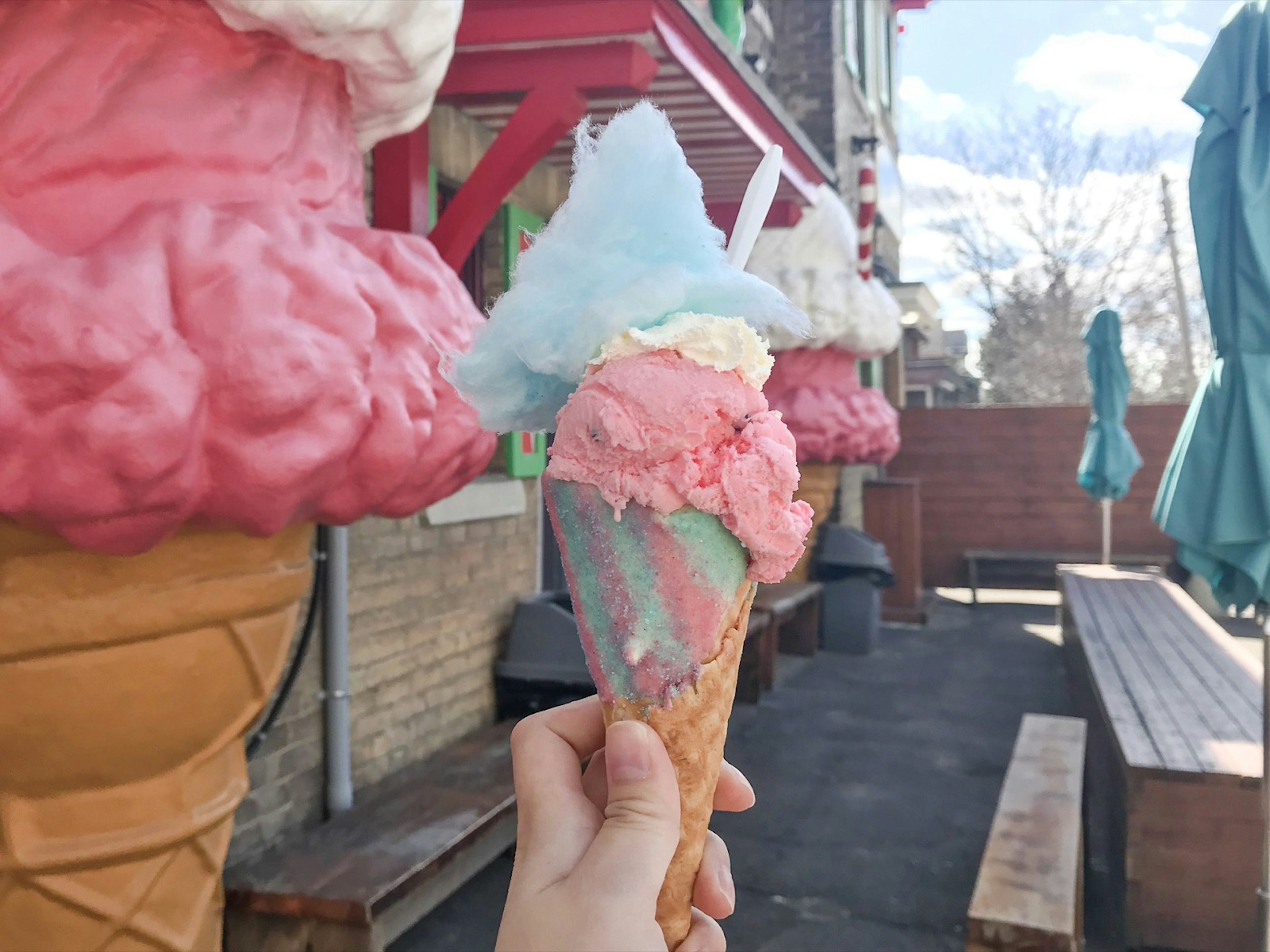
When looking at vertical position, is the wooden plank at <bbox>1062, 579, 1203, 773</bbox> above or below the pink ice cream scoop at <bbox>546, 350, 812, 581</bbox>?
below

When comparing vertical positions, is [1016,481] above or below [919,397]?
below

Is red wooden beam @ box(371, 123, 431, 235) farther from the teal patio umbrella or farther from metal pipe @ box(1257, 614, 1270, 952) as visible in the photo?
the teal patio umbrella

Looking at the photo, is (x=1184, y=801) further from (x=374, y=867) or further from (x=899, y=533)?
(x=899, y=533)

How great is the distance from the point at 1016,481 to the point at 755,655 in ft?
22.4

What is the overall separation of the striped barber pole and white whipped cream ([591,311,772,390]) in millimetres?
6885

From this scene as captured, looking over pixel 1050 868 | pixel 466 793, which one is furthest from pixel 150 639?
pixel 1050 868

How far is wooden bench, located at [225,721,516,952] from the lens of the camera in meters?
2.78

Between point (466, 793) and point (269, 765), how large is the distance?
0.72 meters

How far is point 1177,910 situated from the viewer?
3.50m

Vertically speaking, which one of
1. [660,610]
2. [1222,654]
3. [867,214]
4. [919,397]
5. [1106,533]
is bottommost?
[1222,654]

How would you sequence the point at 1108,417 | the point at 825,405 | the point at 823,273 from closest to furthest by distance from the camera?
the point at 823,273 → the point at 825,405 → the point at 1108,417

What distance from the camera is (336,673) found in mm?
3553

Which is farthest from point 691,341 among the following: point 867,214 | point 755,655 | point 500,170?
point 867,214

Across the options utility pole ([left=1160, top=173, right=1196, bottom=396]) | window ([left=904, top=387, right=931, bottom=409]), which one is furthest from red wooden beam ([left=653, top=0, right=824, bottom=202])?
window ([left=904, top=387, right=931, bottom=409])
